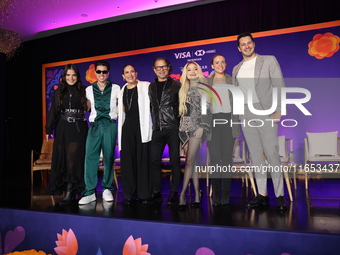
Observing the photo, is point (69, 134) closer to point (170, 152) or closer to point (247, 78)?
point (170, 152)

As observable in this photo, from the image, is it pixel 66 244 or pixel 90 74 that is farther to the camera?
pixel 90 74

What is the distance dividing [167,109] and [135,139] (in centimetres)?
52

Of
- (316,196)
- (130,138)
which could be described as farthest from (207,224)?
(316,196)

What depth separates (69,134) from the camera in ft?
11.1

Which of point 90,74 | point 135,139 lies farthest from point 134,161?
point 90,74

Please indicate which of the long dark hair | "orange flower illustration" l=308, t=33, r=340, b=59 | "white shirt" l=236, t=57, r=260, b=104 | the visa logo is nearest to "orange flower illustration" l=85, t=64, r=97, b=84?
the visa logo

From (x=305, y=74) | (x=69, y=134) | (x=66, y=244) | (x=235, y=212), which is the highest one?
(x=305, y=74)

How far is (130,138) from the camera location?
3338mm

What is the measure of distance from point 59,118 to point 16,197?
136 centimetres

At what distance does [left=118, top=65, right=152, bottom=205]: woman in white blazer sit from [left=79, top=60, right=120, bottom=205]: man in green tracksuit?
0.13 metres

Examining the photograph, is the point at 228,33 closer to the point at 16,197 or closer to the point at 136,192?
the point at 136,192

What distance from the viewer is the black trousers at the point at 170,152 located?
10.3 ft

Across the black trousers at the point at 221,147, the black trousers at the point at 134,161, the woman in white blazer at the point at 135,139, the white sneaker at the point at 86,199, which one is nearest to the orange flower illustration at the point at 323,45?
the black trousers at the point at 221,147

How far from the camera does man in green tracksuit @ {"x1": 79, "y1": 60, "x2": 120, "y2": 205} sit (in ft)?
11.1
